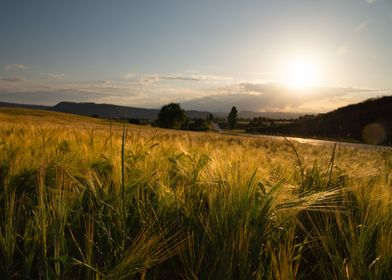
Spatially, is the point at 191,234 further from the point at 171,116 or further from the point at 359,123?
the point at 171,116

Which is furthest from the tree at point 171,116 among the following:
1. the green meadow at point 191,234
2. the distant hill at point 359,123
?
the green meadow at point 191,234

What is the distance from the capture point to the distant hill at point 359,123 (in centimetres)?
3597

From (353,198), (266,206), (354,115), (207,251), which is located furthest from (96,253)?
(354,115)

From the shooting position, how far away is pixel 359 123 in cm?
3872

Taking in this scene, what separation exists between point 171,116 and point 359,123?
5030cm

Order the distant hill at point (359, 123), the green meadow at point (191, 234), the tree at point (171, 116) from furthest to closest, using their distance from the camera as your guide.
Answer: the tree at point (171, 116) → the distant hill at point (359, 123) → the green meadow at point (191, 234)

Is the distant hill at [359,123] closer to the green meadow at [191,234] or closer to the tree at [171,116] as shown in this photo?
the green meadow at [191,234]

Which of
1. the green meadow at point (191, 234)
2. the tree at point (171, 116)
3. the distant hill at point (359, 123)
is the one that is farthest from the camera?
the tree at point (171, 116)

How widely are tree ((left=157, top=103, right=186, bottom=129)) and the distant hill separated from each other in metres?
39.7

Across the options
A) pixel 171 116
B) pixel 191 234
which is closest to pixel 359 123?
pixel 191 234

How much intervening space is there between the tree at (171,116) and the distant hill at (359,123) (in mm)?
39681

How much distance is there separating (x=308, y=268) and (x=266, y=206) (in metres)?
0.38

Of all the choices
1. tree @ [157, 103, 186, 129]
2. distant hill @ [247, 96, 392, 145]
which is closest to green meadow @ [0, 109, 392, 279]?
distant hill @ [247, 96, 392, 145]

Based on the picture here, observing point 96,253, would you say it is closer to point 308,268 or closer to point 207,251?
point 207,251
